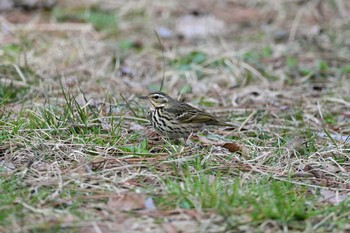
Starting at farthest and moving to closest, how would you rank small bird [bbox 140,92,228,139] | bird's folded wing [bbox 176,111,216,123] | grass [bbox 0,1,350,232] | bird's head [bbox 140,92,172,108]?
bird's head [bbox 140,92,172,108], bird's folded wing [bbox 176,111,216,123], small bird [bbox 140,92,228,139], grass [bbox 0,1,350,232]

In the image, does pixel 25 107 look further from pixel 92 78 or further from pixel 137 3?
pixel 137 3

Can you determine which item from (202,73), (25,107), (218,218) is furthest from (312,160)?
(202,73)

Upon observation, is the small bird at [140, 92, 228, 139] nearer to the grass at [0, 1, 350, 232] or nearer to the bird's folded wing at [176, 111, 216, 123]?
the bird's folded wing at [176, 111, 216, 123]

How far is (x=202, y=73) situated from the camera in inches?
333

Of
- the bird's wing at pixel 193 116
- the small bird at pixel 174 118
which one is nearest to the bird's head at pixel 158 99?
the small bird at pixel 174 118

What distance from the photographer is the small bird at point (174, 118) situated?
593 cm

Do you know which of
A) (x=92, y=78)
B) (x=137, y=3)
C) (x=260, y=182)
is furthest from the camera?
(x=137, y=3)

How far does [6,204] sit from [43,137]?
4.76ft

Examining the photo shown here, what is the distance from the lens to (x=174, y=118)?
19.7 feet

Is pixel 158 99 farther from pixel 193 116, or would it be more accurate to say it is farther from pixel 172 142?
pixel 172 142

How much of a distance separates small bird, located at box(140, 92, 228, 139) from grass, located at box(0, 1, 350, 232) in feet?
0.44

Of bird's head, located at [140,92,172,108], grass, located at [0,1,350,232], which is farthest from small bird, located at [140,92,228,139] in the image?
grass, located at [0,1,350,232]

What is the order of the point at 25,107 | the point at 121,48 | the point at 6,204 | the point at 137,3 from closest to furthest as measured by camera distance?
1. the point at 6,204
2. the point at 25,107
3. the point at 121,48
4. the point at 137,3

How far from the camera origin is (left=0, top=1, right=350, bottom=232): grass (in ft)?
13.6
